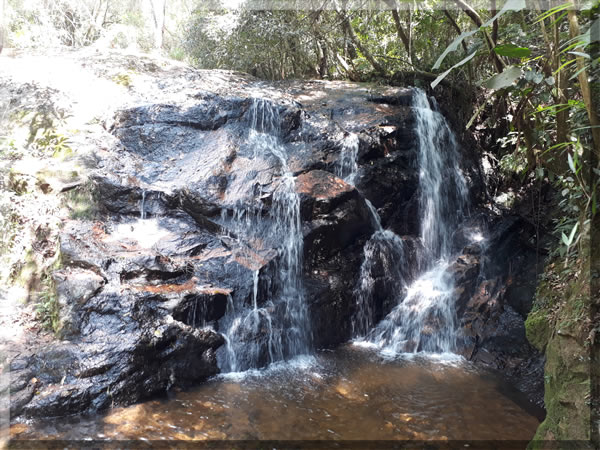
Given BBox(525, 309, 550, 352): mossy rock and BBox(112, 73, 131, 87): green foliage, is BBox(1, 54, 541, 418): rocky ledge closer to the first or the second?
BBox(112, 73, 131, 87): green foliage

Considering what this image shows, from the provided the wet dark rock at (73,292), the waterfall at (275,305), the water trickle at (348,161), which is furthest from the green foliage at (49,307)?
the water trickle at (348,161)

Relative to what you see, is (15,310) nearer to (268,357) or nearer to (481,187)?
(268,357)

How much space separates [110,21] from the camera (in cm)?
1645

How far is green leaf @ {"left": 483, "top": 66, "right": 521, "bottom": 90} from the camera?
6.98 ft

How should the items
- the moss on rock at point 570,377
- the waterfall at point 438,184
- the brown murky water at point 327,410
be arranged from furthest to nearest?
the waterfall at point 438,184, the brown murky water at point 327,410, the moss on rock at point 570,377

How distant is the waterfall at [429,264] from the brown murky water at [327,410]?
0.71m

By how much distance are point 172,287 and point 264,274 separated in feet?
3.88

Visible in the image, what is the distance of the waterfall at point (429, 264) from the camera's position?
578cm

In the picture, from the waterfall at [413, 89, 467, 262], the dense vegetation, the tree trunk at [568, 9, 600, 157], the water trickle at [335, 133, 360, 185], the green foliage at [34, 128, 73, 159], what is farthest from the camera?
the waterfall at [413, 89, 467, 262]

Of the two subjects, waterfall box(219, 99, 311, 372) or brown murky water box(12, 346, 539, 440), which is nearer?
brown murky water box(12, 346, 539, 440)

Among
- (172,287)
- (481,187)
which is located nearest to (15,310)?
(172,287)

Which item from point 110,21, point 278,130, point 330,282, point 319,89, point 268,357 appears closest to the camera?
point 268,357

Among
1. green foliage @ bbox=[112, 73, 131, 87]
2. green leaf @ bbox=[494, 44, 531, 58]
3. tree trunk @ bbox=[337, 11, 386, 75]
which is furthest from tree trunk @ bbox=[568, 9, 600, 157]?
green foliage @ bbox=[112, 73, 131, 87]

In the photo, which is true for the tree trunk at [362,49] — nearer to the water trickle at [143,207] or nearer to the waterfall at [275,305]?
the waterfall at [275,305]
